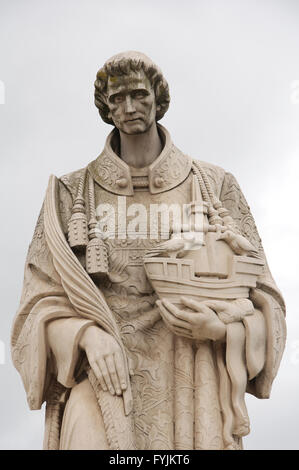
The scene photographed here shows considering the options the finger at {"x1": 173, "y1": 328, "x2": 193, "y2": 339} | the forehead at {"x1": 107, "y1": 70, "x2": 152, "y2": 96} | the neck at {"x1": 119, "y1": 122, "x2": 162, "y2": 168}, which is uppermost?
the forehead at {"x1": 107, "y1": 70, "x2": 152, "y2": 96}

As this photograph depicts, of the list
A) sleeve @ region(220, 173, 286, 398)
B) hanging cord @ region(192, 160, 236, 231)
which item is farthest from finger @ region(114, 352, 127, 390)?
hanging cord @ region(192, 160, 236, 231)

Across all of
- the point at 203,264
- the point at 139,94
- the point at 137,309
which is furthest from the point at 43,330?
the point at 139,94

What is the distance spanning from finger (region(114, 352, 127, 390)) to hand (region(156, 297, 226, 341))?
0.48 meters

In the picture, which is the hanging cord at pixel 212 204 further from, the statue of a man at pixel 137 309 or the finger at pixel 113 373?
the finger at pixel 113 373

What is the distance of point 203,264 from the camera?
7984 millimetres

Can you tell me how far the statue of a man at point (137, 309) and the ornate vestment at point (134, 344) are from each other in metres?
0.01

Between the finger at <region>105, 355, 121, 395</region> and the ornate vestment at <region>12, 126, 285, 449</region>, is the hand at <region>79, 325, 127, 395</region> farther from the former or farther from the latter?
the ornate vestment at <region>12, 126, 285, 449</region>

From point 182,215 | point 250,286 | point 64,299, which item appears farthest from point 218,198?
point 64,299

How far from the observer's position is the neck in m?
8.78

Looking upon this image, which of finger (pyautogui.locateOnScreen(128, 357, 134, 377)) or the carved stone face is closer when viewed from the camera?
finger (pyautogui.locateOnScreen(128, 357, 134, 377))

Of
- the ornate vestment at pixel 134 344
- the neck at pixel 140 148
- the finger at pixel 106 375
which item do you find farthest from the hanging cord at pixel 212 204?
the finger at pixel 106 375

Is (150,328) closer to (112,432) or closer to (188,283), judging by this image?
(188,283)

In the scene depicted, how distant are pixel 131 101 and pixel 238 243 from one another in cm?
149
